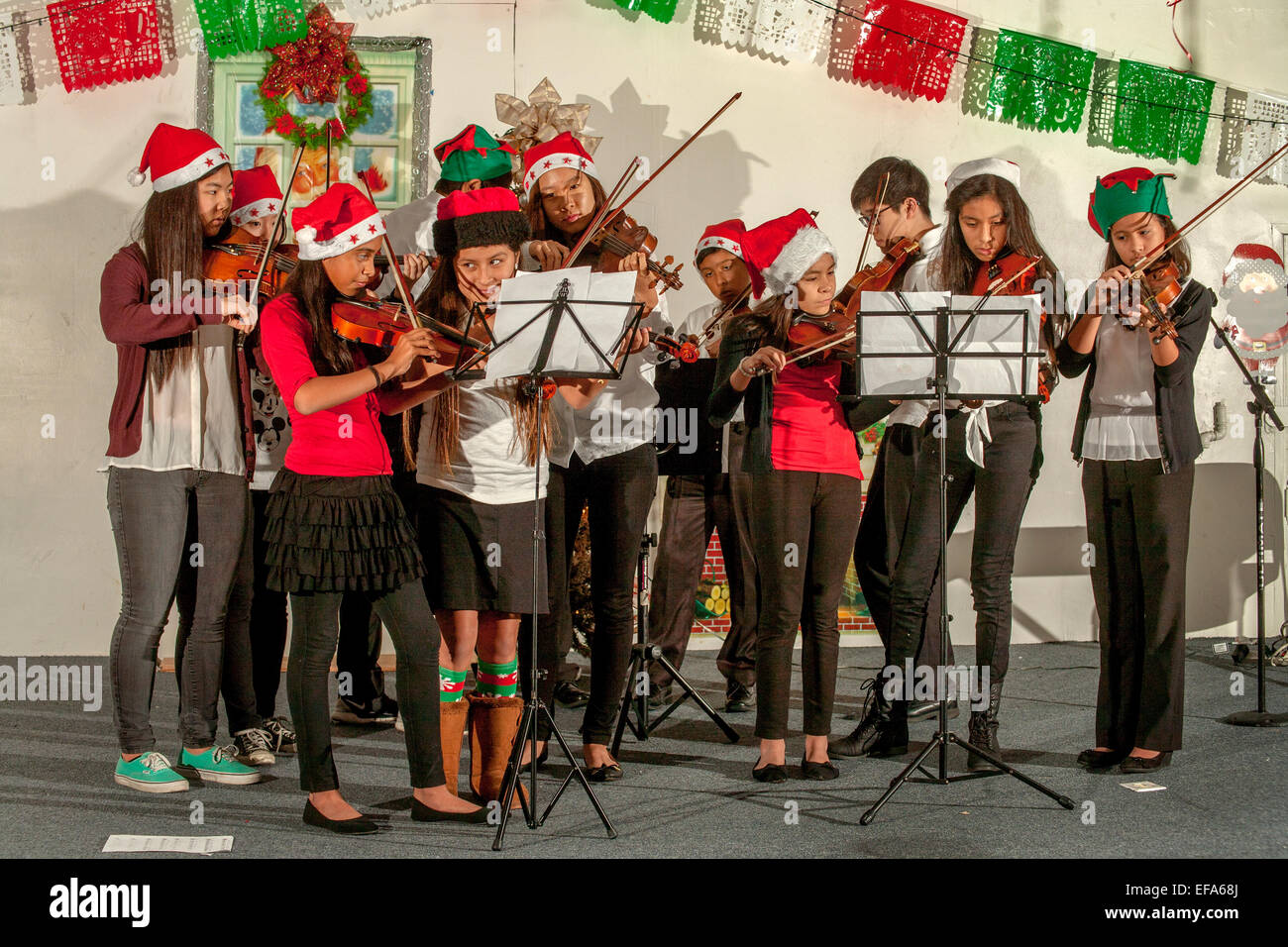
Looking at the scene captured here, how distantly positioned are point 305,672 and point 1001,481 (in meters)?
1.84

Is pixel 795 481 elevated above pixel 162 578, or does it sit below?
above

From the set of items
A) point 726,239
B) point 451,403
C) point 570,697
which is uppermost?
point 726,239

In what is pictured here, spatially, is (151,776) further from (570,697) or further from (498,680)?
(570,697)

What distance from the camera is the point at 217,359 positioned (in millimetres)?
3143

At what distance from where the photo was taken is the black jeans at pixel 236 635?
3299mm

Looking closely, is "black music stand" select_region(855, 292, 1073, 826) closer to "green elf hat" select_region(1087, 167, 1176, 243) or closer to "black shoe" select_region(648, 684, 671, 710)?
"green elf hat" select_region(1087, 167, 1176, 243)

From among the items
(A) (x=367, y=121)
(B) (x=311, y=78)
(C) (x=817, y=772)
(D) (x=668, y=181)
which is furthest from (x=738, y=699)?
(B) (x=311, y=78)

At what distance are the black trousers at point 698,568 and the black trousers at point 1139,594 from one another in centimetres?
124

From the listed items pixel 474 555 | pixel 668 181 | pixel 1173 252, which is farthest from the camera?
pixel 668 181

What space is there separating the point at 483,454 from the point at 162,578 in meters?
0.89

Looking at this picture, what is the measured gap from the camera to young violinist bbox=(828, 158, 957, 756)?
3.50 meters

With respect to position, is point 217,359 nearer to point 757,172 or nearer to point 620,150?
point 620,150

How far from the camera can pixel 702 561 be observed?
14.3 feet
